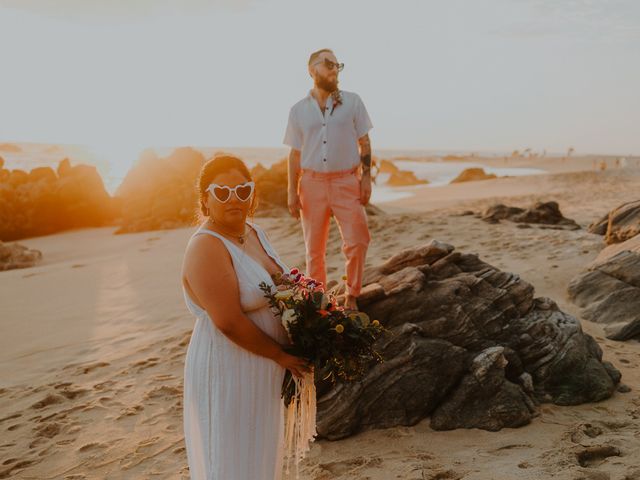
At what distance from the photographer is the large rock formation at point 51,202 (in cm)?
1672

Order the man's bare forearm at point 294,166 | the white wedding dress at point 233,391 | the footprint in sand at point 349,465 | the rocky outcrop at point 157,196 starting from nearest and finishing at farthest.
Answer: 1. the white wedding dress at point 233,391
2. the footprint in sand at point 349,465
3. the man's bare forearm at point 294,166
4. the rocky outcrop at point 157,196

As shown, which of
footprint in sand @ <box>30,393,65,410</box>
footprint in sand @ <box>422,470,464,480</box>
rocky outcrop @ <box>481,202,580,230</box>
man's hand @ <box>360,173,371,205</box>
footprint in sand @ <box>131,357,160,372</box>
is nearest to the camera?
footprint in sand @ <box>422,470,464,480</box>

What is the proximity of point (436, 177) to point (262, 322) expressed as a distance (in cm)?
5175

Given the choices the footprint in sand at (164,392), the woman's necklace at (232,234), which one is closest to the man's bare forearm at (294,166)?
the footprint in sand at (164,392)

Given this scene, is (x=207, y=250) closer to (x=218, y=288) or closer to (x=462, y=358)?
(x=218, y=288)

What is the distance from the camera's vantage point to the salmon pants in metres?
5.13

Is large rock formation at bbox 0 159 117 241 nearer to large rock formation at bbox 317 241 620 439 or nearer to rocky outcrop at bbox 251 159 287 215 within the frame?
rocky outcrop at bbox 251 159 287 215

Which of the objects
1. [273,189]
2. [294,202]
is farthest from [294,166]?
[273,189]

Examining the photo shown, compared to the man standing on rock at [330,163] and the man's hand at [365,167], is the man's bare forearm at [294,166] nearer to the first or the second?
the man standing on rock at [330,163]

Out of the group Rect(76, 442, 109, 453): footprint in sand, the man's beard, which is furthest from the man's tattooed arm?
Rect(76, 442, 109, 453): footprint in sand

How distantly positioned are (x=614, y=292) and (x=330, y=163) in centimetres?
415

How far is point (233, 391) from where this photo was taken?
267 centimetres

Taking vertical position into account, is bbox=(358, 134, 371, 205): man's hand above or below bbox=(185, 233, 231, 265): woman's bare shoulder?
above

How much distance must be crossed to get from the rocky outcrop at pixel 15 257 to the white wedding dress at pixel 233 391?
37.4 ft
